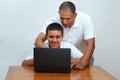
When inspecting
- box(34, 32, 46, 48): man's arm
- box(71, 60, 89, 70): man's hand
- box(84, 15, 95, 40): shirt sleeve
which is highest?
box(84, 15, 95, 40): shirt sleeve

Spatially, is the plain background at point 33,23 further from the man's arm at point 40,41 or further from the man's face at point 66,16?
the man's face at point 66,16

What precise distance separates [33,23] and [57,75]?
51.7 inches

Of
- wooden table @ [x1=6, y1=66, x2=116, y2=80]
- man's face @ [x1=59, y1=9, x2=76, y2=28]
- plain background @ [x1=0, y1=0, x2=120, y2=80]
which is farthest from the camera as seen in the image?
plain background @ [x1=0, y1=0, x2=120, y2=80]

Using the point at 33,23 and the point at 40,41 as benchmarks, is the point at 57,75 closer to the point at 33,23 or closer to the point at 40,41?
the point at 40,41

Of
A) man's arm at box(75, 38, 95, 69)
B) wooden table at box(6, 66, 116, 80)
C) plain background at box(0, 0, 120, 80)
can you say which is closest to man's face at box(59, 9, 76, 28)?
man's arm at box(75, 38, 95, 69)

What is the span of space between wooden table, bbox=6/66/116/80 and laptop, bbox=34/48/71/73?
44 millimetres

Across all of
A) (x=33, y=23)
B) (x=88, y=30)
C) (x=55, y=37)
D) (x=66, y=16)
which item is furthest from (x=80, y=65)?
(x=33, y=23)

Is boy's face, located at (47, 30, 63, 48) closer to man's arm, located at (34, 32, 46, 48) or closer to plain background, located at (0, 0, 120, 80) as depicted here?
man's arm, located at (34, 32, 46, 48)

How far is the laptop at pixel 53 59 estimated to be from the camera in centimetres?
172

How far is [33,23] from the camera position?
2916mm

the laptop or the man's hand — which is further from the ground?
the laptop

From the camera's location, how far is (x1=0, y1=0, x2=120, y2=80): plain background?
288 centimetres

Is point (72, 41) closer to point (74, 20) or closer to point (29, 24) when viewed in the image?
point (74, 20)

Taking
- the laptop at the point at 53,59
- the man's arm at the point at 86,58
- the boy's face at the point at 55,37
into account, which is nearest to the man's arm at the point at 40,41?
the boy's face at the point at 55,37
